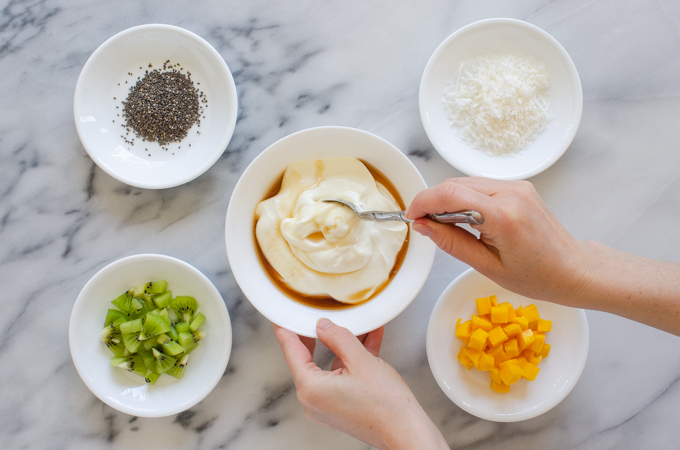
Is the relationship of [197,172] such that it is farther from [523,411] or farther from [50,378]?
[523,411]

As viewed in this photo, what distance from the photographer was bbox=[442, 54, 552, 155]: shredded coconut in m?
1.56

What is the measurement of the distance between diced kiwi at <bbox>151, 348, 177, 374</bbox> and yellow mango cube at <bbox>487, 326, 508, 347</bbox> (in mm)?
1088

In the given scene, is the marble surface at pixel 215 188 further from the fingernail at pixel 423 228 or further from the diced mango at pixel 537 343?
the fingernail at pixel 423 228

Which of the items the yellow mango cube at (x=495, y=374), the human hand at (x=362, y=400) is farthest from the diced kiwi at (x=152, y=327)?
the yellow mango cube at (x=495, y=374)

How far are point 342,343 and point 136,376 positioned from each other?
2.69ft

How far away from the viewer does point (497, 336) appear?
58.0 inches

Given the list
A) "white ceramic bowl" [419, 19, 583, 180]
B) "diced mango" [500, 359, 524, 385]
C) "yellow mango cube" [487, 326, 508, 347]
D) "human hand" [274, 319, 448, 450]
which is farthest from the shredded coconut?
"human hand" [274, 319, 448, 450]

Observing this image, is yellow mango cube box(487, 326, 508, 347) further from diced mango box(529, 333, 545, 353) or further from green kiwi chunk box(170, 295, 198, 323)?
green kiwi chunk box(170, 295, 198, 323)

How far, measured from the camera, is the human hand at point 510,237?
105cm

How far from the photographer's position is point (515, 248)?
1.09 m

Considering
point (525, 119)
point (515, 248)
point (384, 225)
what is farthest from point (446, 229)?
point (525, 119)

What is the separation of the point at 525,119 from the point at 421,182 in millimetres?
572

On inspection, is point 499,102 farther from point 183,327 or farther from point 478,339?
point 183,327

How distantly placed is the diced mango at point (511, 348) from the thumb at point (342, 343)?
0.54m
